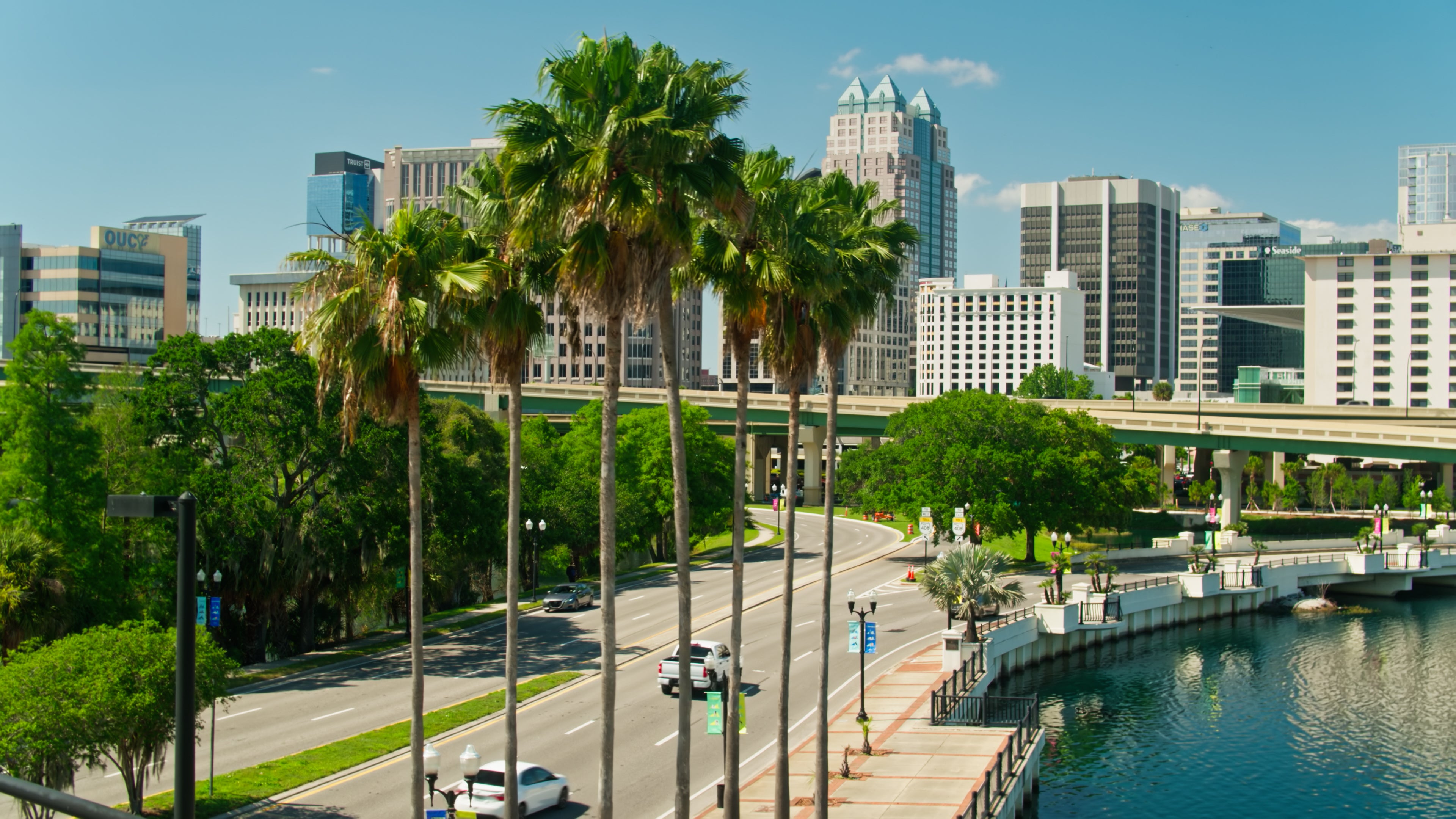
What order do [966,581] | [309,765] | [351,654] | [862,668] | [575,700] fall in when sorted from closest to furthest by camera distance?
[309,765], [862,668], [575,700], [966,581], [351,654]

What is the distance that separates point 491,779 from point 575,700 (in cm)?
1346

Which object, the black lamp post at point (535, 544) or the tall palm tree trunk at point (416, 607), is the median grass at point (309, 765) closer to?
the tall palm tree trunk at point (416, 607)

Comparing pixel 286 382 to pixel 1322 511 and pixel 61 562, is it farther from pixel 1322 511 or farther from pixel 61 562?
pixel 1322 511

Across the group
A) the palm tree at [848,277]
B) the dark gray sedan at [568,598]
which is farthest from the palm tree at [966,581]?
the palm tree at [848,277]

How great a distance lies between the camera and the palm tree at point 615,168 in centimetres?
2062

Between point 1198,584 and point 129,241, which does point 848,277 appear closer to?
point 1198,584

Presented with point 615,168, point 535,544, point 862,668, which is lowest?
point 862,668

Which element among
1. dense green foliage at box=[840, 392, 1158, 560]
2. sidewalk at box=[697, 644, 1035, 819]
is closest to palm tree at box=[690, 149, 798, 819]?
sidewalk at box=[697, 644, 1035, 819]

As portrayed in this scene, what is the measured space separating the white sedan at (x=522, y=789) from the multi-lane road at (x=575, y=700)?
71cm

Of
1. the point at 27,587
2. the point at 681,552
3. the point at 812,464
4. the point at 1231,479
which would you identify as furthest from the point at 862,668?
the point at 812,464

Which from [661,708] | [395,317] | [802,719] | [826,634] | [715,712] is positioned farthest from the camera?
[661,708]

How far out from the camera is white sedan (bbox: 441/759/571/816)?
30.5 meters

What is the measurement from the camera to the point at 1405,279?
197250 millimetres

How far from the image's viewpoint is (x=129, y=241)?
193 metres
